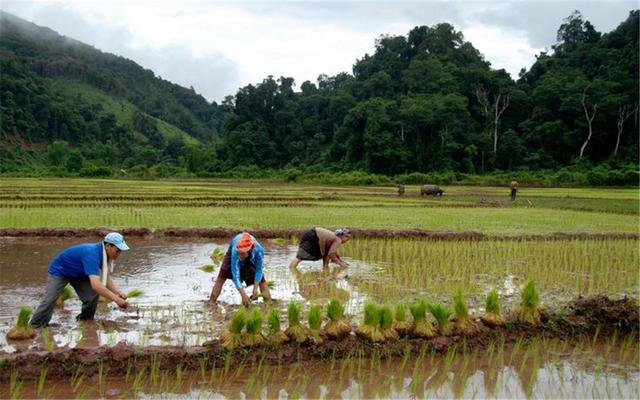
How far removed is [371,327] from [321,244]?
3711 mm

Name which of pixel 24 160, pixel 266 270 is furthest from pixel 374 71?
pixel 266 270

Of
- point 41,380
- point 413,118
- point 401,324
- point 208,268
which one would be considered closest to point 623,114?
point 413,118

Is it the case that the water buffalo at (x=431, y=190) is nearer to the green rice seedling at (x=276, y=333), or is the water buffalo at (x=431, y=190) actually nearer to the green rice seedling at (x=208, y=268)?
the green rice seedling at (x=208, y=268)

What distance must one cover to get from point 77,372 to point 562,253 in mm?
9423

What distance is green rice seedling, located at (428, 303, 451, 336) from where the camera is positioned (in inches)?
232

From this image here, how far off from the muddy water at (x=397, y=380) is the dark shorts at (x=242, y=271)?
6.83ft

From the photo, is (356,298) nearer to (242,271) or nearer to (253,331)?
(242,271)

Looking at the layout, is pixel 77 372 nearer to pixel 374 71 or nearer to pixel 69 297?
pixel 69 297

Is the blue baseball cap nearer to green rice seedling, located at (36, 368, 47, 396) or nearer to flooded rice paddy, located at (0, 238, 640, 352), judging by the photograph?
flooded rice paddy, located at (0, 238, 640, 352)

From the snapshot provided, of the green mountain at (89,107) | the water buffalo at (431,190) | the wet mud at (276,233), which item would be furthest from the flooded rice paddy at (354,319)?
the green mountain at (89,107)

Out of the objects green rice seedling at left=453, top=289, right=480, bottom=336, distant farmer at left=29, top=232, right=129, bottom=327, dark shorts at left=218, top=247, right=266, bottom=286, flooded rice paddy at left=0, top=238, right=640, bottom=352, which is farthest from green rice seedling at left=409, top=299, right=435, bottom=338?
distant farmer at left=29, top=232, right=129, bottom=327

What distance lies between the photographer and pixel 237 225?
14375mm

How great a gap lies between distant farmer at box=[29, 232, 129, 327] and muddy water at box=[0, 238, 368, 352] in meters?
0.20

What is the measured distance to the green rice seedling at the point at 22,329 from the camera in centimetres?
554
